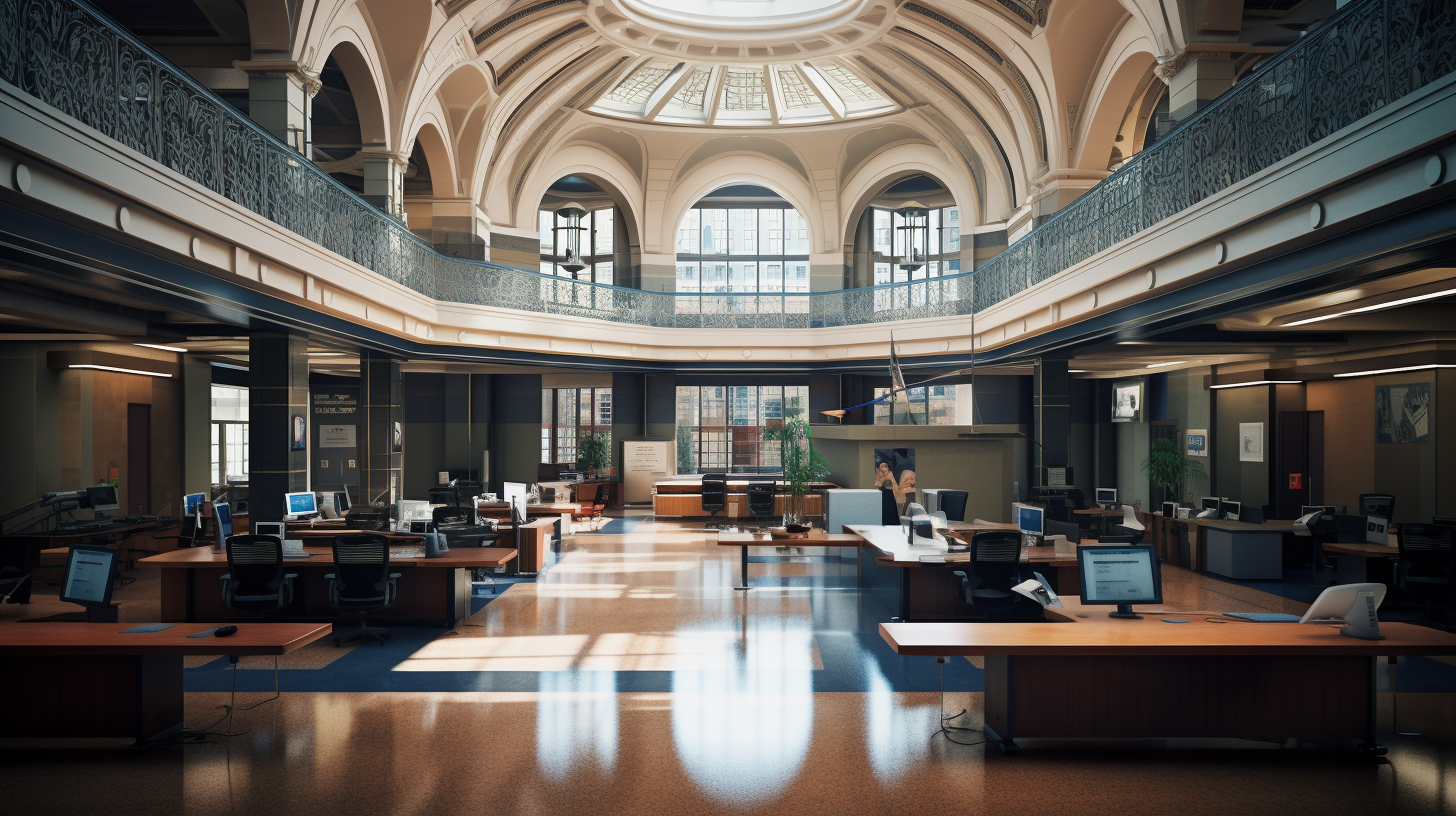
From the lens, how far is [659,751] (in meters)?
4.79

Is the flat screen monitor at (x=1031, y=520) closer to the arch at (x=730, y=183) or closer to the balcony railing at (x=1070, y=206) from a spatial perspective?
the balcony railing at (x=1070, y=206)

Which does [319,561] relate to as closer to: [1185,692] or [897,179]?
[1185,692]

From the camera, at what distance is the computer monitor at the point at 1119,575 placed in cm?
535

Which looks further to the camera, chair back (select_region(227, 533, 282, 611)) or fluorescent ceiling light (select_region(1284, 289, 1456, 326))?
fluorescent ceiling light (select_region(1284, 289, 1456, 326))

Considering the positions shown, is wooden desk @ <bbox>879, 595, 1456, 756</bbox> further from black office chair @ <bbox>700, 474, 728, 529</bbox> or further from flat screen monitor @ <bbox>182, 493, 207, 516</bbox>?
black office chair @ <bbox>700, 474, 728, 529</bbox>

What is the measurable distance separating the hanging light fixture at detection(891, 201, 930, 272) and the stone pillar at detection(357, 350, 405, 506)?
13426mm

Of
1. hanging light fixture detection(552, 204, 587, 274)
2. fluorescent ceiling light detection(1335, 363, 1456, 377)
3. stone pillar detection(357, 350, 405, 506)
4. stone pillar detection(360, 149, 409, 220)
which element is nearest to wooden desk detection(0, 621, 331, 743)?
stone pillar detection(360, 149, 409, 220)

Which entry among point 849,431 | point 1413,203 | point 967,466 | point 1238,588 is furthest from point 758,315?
point 1413,203

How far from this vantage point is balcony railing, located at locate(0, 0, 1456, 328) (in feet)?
16.7

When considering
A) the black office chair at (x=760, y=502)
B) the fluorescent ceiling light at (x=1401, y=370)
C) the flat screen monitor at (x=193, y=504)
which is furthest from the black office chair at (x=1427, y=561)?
the flat screen monitor at (x=193, y=504)

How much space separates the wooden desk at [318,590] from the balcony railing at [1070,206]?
141 inches

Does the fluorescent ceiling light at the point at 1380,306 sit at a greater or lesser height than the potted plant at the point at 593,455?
greater

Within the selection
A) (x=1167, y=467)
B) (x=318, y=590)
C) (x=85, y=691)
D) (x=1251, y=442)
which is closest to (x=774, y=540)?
(x=318, y=590)

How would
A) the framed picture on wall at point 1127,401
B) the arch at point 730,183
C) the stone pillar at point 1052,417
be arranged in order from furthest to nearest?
the arch at point 730,183 < the framed picture on wall at point 1127,401 < the stone pillar at point 1052,417
